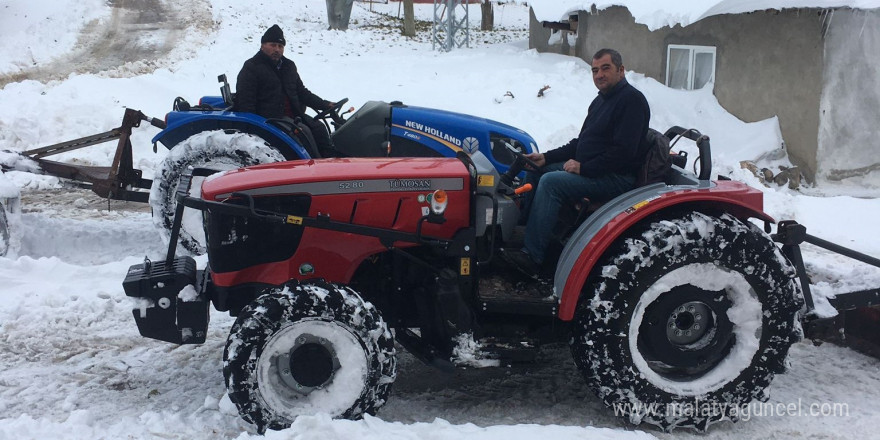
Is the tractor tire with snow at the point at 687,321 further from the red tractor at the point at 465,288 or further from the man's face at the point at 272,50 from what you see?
the man's face at the point at 272,50

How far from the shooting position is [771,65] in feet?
35.5

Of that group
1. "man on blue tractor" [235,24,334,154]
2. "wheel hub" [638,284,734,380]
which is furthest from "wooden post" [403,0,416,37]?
"wheel hub" [638,284,734,380]

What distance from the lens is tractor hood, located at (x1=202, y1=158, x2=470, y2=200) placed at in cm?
424

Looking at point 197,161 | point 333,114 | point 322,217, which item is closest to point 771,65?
point 333,114

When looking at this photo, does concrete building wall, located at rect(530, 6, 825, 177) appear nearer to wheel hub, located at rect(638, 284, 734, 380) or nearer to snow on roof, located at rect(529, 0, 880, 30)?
snow on roof, located at rect(529, 0, 880, 30)

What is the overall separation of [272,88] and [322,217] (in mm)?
3553

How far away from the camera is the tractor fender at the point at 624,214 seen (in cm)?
409

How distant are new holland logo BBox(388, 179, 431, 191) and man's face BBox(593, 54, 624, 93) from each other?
3.84 feet

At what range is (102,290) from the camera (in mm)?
6047

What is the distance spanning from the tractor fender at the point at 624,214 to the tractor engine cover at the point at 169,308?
1834mm

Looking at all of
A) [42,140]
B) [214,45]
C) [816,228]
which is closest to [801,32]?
[816,228]

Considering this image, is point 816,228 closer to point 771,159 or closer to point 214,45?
point 771,159

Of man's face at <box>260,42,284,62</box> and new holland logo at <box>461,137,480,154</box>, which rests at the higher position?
man's face at <box>260,42,284,62</box>

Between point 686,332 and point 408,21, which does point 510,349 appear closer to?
point 686,332
